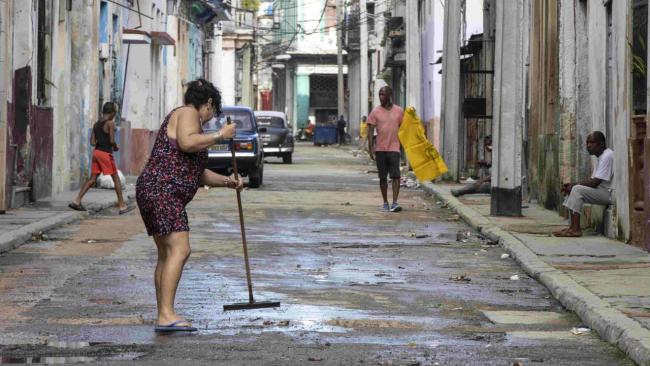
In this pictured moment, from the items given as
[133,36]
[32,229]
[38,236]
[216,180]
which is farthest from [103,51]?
[216,180]

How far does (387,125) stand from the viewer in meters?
22.0

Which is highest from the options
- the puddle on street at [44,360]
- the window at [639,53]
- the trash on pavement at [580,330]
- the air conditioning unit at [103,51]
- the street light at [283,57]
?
the street light at [283,57]

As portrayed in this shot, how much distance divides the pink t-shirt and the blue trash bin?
5583cm

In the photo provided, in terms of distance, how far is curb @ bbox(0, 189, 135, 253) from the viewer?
14720 mm

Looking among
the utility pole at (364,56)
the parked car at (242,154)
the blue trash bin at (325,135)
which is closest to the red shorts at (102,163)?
the parked car at (242,154)

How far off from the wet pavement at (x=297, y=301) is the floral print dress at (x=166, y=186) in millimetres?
698

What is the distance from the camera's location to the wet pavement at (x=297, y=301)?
320 inches

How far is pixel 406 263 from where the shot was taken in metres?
13.8

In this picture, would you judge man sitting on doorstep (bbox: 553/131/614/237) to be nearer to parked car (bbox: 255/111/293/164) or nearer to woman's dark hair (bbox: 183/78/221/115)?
woman's dark hair (bbox: 183/78/221/115)

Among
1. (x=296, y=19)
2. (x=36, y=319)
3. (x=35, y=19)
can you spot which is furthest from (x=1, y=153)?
(x=296, y=19)

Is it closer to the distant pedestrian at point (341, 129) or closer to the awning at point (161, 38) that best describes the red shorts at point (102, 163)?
the awning at point (161, 38)

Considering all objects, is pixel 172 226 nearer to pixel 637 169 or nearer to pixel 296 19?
pixel 637 169

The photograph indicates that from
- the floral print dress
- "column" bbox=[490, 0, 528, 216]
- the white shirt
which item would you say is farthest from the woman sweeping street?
"column" bbox=[490, 0, 528, 216]

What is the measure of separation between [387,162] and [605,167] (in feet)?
22.0
